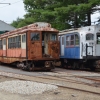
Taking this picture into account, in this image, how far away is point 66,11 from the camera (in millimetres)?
26531

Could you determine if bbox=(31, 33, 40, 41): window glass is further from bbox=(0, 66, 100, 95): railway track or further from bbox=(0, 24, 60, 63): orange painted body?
bbox=(0, 66, 100, 95): railway track

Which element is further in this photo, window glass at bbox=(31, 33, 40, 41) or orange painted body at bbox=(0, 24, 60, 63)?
window glass at bbox=(31, 33, 40, 41)

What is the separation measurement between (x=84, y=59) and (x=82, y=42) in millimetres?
1195

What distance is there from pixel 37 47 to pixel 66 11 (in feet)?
26.9

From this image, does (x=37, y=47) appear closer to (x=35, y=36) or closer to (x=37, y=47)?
(x=37, y=47)

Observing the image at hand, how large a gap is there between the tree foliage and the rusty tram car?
626cm

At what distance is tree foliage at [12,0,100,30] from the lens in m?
25.9

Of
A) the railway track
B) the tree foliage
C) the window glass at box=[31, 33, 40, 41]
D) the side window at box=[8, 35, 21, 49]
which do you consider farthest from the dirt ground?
the tree foliage

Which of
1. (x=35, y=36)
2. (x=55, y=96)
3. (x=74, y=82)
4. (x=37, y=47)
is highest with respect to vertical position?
(x=35, y=36)

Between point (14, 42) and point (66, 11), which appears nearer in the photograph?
point (14, 42)

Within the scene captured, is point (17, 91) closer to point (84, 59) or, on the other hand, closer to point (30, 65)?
point (30, 65)

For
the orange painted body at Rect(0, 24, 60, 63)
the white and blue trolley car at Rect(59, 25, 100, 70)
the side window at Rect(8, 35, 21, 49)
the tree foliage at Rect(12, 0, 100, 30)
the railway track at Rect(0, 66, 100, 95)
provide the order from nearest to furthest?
1. the railway track at Rect(0, 66, 100, 95)
2. the orange painted body at Rect(0, 24, 60, 63)
3. the white and blue trolley car at Rect(59, 25, 100, 70)
4. the side window at Rect(8, 35, 21, 49)
5. the tree foliage at Rect(12, 0, 100, 30)

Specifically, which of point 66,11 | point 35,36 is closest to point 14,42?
point 35,36

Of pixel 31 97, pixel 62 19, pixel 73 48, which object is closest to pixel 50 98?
pixel 31 97
